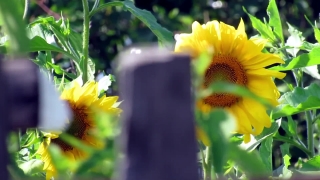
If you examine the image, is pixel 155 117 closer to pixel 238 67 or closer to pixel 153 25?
pixel 238 67

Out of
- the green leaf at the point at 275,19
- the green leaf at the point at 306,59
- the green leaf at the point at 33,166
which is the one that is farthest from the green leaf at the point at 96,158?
the green leaf at the point at 275,19

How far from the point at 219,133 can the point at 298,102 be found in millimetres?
894

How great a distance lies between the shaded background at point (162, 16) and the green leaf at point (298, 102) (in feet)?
9.50

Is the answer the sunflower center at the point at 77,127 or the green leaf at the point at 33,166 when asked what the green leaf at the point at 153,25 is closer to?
the sunflower center at the point at 77,127

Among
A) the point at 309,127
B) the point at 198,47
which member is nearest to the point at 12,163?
the point at 198,47

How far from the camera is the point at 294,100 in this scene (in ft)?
5.47

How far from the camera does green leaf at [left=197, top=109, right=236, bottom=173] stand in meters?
0.78

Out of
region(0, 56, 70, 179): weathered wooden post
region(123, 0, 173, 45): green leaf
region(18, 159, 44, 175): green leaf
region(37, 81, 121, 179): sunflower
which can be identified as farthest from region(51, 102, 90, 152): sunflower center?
region(0, 56, 70, 179): weathered wooden post

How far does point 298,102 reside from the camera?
1.65m

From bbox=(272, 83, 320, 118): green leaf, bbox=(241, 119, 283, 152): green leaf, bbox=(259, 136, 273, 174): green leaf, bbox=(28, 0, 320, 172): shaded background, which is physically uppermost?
bbox=(28, 0, 320, 172): shaded background

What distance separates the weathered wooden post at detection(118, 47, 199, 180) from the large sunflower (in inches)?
30.5

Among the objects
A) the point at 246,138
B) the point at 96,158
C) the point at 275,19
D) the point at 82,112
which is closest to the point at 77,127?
the point at 82,112

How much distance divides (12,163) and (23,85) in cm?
9

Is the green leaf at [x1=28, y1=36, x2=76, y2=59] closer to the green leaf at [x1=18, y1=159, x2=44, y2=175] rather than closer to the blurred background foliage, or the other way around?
the green leaf at [x1=18, y1=159, x2=44, y2=175]
